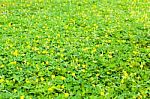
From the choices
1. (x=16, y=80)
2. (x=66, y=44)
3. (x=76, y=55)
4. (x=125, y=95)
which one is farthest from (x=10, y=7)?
(x=125, y=95)

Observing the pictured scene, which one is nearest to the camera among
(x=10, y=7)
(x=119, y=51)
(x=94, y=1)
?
(x=119, y=51)

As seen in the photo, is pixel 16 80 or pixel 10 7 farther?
pixel 10 7

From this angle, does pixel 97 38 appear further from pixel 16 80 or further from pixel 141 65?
pixel 16 80

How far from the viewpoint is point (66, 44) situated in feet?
20.3

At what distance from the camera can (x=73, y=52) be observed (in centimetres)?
583

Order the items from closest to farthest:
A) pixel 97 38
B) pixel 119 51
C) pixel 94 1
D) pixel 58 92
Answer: pixel 58 92 → pixel 119 51 → pixel 97 38 → pixel 94 1

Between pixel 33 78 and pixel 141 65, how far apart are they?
6.17 ft

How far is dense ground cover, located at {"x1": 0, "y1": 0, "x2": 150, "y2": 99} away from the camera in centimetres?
459

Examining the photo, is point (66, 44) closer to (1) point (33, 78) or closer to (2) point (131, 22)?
(1) point (33, 78)

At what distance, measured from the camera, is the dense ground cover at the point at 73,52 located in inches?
181

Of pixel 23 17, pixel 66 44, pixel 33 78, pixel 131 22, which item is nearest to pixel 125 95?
pixel 33 78

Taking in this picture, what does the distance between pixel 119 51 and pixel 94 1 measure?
4.27m

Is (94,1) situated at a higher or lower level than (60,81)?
higher

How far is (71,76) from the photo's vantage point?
194 inches
